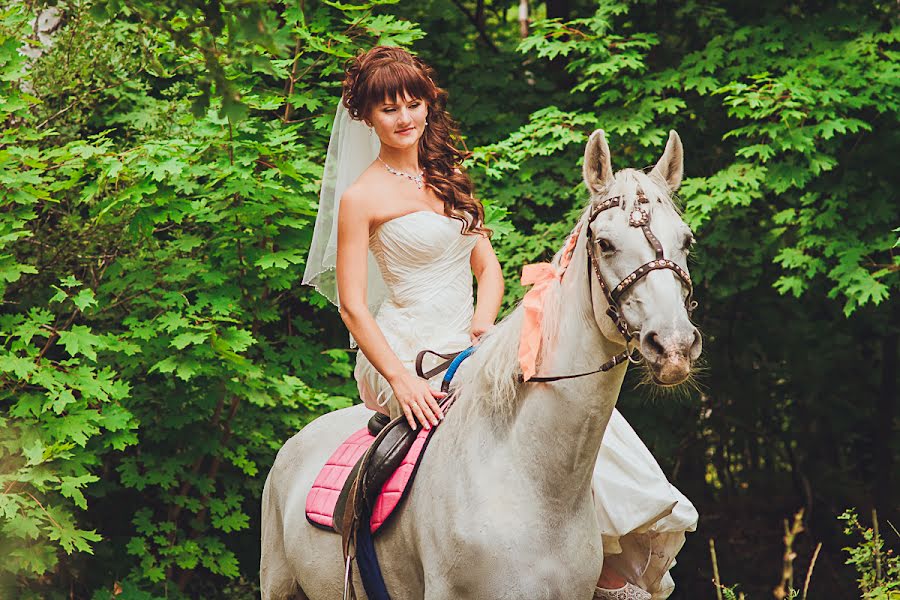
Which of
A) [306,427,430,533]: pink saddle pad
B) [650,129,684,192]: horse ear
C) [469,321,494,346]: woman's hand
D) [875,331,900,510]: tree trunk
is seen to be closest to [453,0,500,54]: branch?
[875,331,900,510]: tree trunk

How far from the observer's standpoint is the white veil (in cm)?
374

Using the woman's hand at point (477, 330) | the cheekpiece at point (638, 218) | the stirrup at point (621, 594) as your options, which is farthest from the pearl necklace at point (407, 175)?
the stirrup at point (621, 594)

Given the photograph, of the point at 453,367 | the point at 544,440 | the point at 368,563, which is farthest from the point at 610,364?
the point at 368,563

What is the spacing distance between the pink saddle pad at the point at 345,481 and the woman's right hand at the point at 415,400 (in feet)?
0.21

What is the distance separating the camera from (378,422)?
355 centimetres

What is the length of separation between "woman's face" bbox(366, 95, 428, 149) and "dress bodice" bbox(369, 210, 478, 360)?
0.89 ft

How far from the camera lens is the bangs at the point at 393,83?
3.39 metres

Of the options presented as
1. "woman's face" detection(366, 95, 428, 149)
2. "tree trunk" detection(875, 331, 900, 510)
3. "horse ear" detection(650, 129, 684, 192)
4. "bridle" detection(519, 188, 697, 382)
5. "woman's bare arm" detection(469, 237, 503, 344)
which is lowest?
"tree trunk" detection(875, 331, 900, 510)

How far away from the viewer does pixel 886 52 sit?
23.7ft

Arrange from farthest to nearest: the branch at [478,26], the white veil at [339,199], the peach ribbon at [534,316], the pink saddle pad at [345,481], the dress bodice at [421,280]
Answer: the branch at [478,26] < the white veil at [339,199] < the dress bodice at [421,280] < the pink saddle pad at [345,481] < the peach ribbon at [534,316]

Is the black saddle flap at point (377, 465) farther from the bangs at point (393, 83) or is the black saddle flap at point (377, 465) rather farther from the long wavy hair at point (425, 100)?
the bangs at point (393, 83)

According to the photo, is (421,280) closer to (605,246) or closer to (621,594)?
(605,246)

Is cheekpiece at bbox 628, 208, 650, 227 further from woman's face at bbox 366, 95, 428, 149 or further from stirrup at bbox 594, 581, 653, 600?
stirrup at bbox 594, 581, 653, 600

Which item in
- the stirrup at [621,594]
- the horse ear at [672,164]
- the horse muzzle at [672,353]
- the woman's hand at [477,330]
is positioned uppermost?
the horse ear at [672,164]
